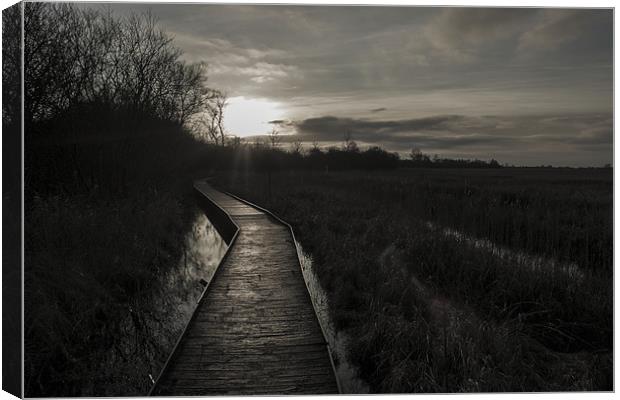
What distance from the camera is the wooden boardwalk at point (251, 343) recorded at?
362 cm

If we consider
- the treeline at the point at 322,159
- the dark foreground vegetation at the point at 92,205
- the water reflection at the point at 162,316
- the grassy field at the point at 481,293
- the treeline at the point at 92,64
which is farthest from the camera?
the treeline at the point at 322,159

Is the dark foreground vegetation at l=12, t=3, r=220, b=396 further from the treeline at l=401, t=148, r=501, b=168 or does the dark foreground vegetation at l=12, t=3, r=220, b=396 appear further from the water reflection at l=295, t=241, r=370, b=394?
the treeline at l=401, t=148, r=501, b=168

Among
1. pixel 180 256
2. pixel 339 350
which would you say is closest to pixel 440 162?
pixel 339 350

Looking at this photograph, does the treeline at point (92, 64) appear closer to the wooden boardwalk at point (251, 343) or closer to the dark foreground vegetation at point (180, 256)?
the dark foreground vegetation at point (180, 256)

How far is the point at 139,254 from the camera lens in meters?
7.92

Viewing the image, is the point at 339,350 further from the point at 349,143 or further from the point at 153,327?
the point at 349,143

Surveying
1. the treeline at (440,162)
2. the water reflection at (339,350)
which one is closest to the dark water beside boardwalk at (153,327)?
the water reflection at (339,350)

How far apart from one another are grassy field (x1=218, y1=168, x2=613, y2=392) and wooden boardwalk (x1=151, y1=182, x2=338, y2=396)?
0.55 meters

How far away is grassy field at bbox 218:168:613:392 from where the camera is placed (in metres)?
4.02

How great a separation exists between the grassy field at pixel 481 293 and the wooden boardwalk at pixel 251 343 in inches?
21.8

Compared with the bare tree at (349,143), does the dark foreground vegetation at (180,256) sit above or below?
below

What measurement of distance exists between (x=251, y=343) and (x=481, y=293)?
3.43 meters

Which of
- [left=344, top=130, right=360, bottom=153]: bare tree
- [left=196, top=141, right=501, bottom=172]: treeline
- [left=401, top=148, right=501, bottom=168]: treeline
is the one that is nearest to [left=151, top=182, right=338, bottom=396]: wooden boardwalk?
[left=344, top=130, right=360, bottom=153]: bare tree

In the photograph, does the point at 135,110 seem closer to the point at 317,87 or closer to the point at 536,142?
the point at 317,87
